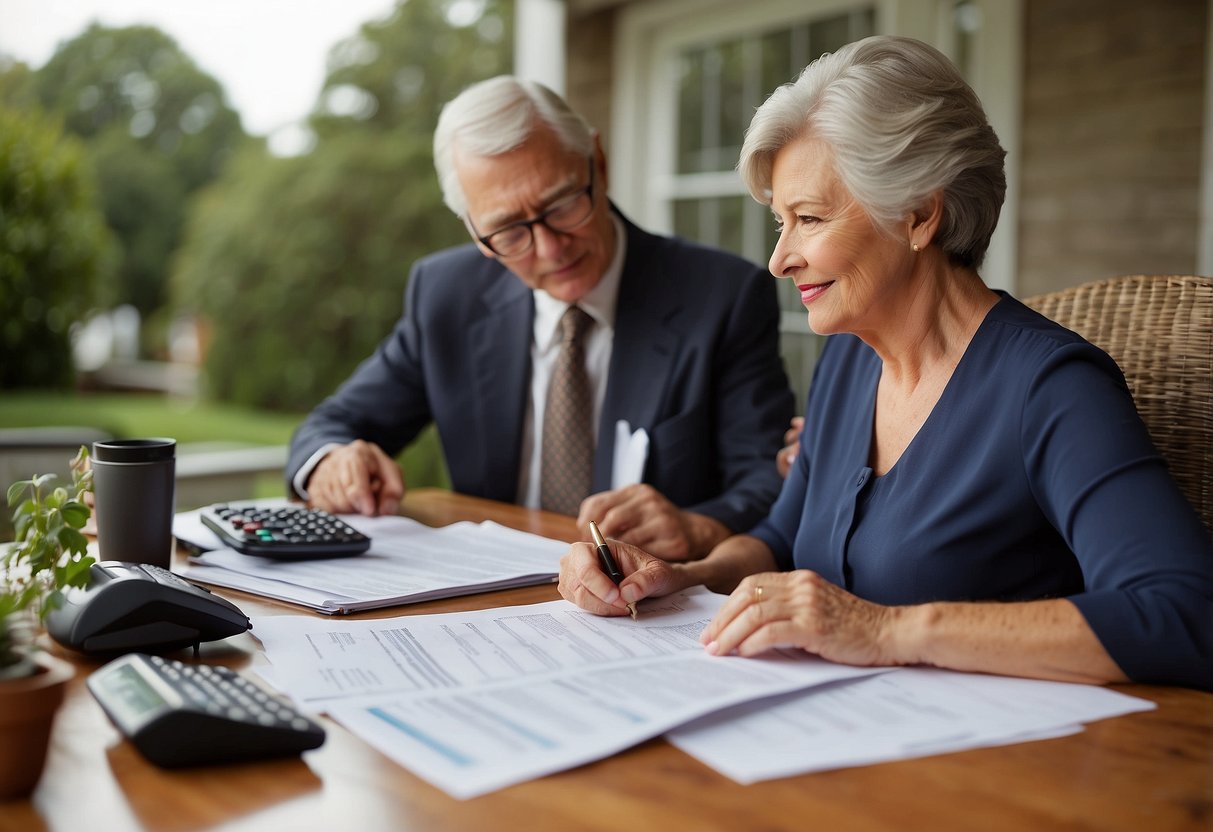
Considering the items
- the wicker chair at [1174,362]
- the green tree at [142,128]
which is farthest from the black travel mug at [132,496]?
the green tree at [142,128]

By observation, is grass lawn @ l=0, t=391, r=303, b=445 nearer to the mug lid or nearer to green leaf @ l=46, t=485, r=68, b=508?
the mug lid

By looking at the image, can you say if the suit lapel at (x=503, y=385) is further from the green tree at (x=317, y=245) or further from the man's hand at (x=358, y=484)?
the green tree at (x=317, y=245)

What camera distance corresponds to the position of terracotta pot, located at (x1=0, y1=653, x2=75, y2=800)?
675 mm

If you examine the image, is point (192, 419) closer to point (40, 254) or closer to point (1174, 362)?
point (40, 254)

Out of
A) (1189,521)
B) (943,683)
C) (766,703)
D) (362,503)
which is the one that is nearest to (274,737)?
(766,703)

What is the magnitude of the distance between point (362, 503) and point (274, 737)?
3.51 feet

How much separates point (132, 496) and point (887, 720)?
948 millimetres

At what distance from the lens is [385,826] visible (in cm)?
67

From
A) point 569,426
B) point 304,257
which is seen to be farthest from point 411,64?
point 569,426

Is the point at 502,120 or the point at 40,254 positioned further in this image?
the point at 40,254

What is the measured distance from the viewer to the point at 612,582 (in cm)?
118

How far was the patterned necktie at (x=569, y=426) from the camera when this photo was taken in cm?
209

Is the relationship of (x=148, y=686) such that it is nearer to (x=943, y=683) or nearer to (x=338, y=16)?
(x=943, y=683)

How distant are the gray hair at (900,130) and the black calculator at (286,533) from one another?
80cm
